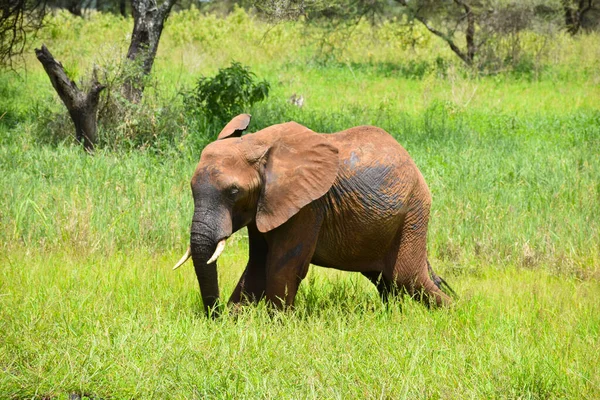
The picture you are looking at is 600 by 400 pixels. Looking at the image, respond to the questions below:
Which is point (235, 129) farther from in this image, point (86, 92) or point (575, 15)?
point (575, 15)

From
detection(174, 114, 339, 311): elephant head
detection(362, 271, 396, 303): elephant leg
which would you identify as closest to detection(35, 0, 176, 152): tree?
detection(362, 271, 396, 303): elephant leg

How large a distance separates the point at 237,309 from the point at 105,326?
88cm

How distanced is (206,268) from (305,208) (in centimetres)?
75

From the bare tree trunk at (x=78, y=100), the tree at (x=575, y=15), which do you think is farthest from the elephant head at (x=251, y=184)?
the tree at (x=575, y=15)

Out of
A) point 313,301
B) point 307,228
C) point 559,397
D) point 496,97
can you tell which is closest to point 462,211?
point 313,301

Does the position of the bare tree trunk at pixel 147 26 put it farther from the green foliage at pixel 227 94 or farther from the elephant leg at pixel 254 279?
the elephant leg at pixel 254 279

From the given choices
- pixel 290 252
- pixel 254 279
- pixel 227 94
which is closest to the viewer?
pixel 290 252

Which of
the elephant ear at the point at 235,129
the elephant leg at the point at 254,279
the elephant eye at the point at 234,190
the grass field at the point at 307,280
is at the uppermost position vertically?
the elephant ear at the point at 235,129

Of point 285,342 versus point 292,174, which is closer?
point 285,342

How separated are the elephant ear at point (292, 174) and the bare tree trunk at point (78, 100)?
5954mm

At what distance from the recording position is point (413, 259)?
5668mm

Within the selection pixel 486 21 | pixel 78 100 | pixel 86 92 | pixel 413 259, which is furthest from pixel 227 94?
pixel 486 21

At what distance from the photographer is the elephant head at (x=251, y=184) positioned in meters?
4.92

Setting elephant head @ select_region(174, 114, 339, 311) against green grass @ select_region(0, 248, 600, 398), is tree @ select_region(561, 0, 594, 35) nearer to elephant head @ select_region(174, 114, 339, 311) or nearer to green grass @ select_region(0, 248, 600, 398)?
green grass @ select_region(0, 248, 600, 398)
